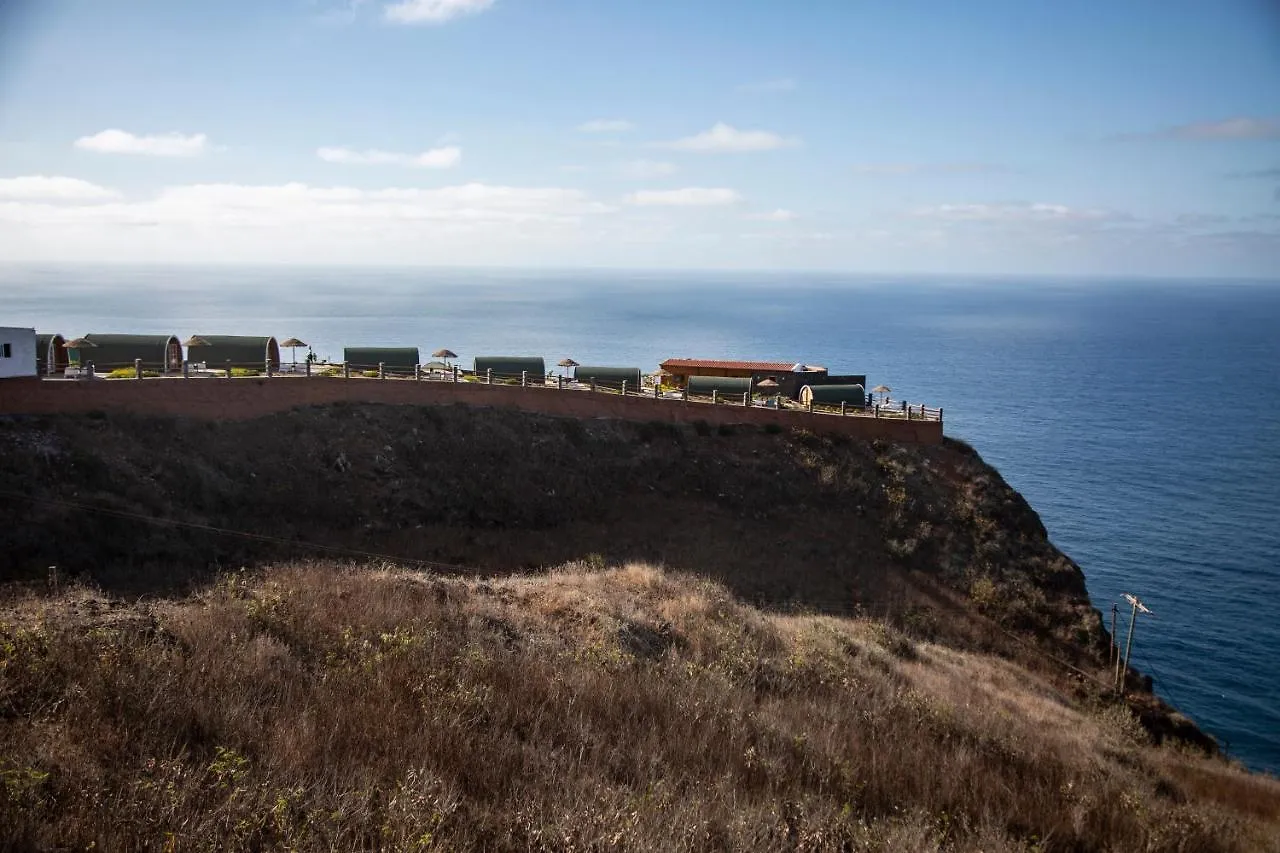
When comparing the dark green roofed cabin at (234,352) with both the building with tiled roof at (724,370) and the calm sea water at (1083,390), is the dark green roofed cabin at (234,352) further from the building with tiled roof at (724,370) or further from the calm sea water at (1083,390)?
the calm sea water at (1083,390)

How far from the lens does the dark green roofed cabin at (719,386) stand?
35500mm

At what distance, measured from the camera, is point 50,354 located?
28.1m

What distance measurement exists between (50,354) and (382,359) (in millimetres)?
10800

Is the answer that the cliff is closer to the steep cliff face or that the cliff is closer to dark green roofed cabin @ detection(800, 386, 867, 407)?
the steep cliff face

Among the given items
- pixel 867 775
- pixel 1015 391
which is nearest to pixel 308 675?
pixel 867 775

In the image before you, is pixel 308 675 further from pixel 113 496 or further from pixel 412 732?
pixel 113 496

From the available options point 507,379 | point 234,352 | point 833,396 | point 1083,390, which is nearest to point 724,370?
point 833,396

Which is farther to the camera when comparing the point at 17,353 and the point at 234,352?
the point at 234,352

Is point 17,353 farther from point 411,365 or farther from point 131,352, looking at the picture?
point 411,365

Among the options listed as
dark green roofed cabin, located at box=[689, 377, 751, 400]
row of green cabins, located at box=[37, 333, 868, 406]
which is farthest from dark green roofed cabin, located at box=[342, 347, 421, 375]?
dark green roofed cabin, located at box=[689, 377, 751, 400]

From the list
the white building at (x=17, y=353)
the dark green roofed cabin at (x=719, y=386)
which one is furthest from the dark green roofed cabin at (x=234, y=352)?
the dark green roofed cabin at (x=719, y=386)

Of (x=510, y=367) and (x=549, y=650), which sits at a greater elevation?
(x=510, y=367)

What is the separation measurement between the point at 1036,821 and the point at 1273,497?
51729mm

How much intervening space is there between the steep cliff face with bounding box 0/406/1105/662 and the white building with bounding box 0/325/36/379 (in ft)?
5.84
